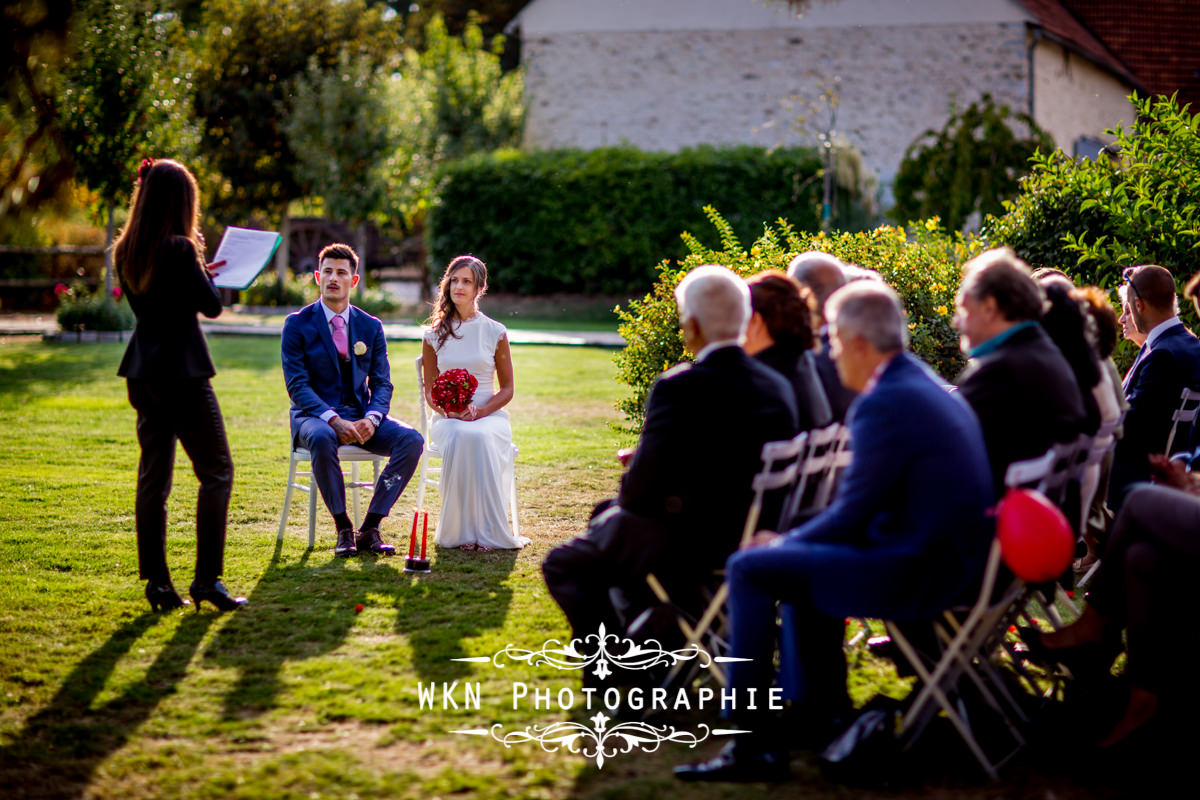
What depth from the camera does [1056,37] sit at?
27.8 meters

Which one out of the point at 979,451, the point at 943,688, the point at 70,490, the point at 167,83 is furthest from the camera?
the point at 167,83

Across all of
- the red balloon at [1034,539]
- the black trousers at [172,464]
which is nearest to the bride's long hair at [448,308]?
the black trousers at [172,464]

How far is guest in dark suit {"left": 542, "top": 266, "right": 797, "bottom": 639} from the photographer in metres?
4.12

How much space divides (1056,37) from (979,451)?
27338 mm

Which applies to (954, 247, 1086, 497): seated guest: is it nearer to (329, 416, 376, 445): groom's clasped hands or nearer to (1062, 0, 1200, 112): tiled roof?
(329, 416, 376, 445): groom's clasped hands

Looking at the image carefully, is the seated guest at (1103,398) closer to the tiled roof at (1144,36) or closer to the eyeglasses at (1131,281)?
the eyeglasses at (1131,281)

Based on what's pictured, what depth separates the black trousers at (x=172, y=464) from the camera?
18.4 feet

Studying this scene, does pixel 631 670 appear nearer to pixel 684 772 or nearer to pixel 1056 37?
pixel 684 772

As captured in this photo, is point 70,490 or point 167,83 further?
point 167,83

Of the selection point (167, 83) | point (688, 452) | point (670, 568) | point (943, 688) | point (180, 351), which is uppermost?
point (167, 83)

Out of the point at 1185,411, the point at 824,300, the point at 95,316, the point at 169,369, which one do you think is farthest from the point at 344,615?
the point at 95,316

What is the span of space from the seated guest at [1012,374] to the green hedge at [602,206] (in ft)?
71.0

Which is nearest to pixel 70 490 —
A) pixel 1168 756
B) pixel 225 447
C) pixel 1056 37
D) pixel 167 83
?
pixel 225 447

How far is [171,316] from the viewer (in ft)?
18.2
